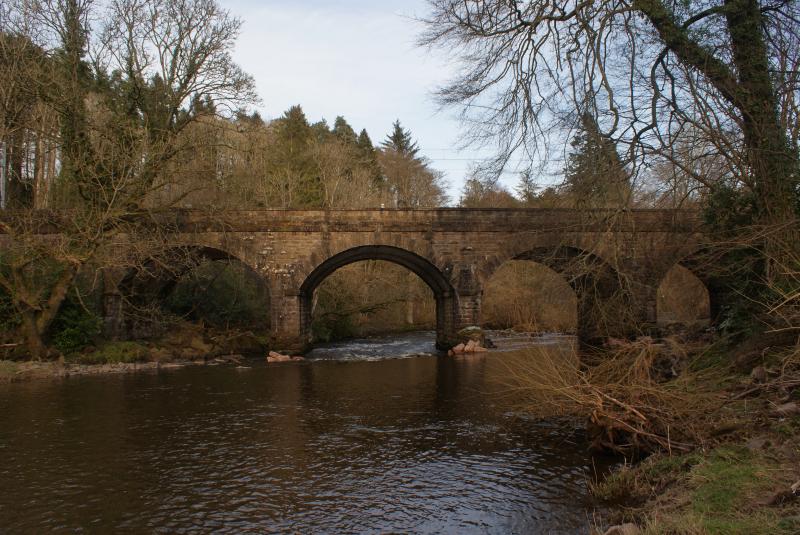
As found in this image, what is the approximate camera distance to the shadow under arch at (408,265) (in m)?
22.2

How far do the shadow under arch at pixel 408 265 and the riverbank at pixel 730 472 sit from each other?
1444 centimetres

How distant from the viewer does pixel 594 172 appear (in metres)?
8.75

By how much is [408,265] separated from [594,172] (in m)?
16.2

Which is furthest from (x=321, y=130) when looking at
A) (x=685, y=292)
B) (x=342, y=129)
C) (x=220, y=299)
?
(x=685, y=292)

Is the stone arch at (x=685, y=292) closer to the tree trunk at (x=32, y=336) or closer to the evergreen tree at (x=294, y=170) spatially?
the tree trunk at (x=32, y=336)

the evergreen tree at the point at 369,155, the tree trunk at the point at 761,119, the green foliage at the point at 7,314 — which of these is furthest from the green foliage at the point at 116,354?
the evergreen tree at the point at 369,155

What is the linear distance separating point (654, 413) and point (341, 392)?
7.87 meters

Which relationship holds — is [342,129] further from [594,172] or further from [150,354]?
[594,172]

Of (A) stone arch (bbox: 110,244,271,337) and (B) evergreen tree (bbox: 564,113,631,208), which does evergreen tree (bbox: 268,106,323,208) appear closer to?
(A) stone arch (bbox: 110,244,271,337)

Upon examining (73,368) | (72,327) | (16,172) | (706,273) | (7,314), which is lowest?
(73,368)

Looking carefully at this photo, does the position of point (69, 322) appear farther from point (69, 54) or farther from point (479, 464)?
point (479, 464)

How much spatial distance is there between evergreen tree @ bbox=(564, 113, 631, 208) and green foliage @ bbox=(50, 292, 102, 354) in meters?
15.3

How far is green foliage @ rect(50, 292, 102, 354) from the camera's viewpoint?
17.9 meters

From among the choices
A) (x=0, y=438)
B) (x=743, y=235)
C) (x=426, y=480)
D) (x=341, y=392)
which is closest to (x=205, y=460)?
(x=426, y=480)
